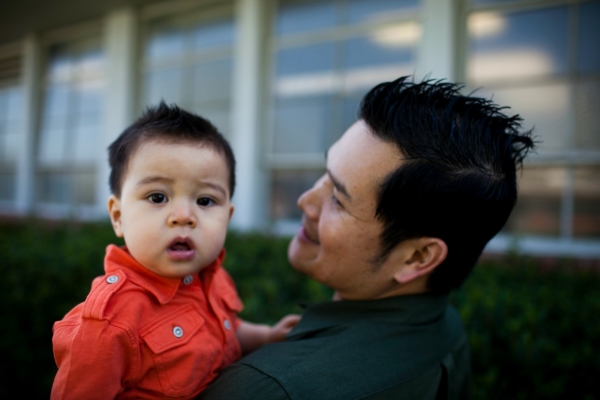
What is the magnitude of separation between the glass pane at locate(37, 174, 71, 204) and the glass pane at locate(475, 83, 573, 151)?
27.6ft

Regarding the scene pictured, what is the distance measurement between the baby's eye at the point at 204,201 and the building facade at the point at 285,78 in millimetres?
3509

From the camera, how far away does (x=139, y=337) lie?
107 centimetres

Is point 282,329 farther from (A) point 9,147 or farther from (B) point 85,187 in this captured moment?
(A) point 9,147

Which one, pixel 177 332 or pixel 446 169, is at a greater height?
pixel 446 169

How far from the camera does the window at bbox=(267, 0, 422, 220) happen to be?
18.4 feet


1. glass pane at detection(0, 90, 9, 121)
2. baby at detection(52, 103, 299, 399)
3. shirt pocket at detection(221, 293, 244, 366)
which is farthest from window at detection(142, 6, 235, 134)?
baby at detection(52, 103, 299, 399)

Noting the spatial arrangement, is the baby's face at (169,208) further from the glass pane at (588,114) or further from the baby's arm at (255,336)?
the glass pane at (588,114)

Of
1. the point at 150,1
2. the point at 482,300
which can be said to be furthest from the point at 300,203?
the point at 150,1

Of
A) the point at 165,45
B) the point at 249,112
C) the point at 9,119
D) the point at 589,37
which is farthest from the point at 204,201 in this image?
the point at 9,119

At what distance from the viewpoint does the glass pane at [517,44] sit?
15.5 ft

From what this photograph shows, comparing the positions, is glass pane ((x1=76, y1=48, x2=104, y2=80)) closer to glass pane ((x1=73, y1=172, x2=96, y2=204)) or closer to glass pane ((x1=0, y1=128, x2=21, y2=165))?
glass pane ((x1=73, y1=172, x2=96, y2=204))

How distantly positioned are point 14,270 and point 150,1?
6.10 meters

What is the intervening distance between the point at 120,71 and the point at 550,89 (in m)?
6.71

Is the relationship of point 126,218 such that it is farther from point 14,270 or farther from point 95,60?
point 95,60
